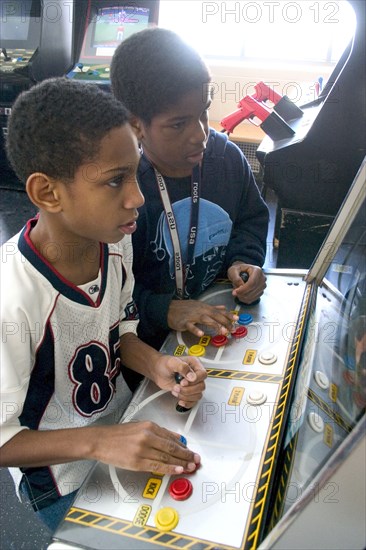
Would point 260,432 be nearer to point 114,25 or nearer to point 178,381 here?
point 178,381

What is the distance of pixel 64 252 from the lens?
34.2 inches

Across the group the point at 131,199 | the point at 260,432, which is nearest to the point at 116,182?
the point at 131,199

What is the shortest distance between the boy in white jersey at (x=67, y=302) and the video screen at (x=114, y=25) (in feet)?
8.93

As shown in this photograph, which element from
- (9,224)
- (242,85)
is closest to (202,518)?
(9,224)

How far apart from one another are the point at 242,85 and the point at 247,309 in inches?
125

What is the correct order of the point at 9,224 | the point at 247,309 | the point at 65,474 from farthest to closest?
1. the point at 9,224
2. the point at 247,309
3. the point at 65,474

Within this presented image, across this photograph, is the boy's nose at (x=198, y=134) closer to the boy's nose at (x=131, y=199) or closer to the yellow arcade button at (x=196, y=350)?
the boy's nose at (x=131, y=199)

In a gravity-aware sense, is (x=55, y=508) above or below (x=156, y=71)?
below

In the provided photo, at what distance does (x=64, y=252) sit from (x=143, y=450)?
373 mm

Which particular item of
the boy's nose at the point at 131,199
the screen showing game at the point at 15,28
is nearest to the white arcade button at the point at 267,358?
the boy's nose at the point at 131,199

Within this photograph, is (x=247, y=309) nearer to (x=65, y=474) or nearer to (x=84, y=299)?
(x=84, y=299)

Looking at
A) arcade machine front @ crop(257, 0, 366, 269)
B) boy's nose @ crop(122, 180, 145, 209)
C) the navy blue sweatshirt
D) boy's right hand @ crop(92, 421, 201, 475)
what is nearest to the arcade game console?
arcade machine front @ crop(257, 0, 366, 269)

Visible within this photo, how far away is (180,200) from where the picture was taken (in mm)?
1187

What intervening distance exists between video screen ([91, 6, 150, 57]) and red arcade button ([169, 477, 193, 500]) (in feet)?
10.1
